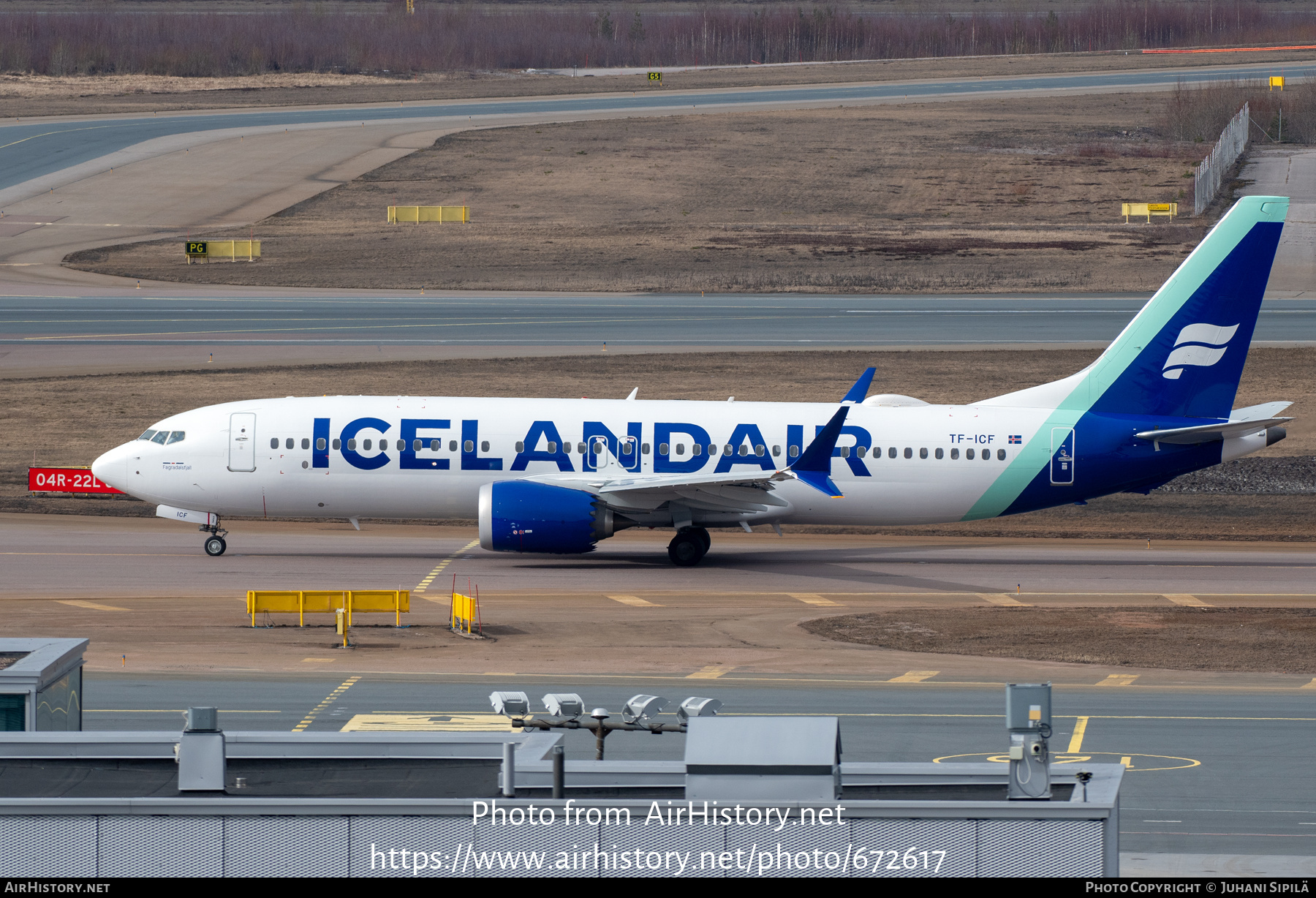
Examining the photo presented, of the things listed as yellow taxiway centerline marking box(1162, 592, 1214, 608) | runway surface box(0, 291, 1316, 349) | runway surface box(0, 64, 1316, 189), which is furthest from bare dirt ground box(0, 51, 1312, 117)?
yellow taxiway centerline marking box(1162, 592, 1214, 608)

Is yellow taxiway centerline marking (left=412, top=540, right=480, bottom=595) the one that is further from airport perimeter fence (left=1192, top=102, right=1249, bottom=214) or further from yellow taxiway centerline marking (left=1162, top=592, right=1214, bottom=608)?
airport perimeter fence (left=1192, top=102, right=1249, bottom=214)

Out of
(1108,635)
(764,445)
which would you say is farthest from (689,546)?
(1108,635)

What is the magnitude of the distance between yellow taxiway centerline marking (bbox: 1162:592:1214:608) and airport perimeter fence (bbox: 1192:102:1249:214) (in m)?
75.3

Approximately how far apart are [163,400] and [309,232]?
146 ft

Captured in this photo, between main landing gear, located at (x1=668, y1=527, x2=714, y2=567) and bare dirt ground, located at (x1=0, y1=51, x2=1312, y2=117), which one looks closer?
main landing gear, located at (x1=668, y1=527, x2=714, y2=567)

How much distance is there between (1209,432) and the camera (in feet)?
155

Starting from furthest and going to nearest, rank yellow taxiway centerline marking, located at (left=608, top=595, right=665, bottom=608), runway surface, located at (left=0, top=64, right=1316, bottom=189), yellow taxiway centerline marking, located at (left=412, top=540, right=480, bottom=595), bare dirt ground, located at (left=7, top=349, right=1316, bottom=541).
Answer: runway surface, located at (left=0, top=64, right=1316, bottom=189), bare dirt ground, located at (left=7, top=349, right=1316, bottom=541), yellow taxiway centerline marking, located at (left=412, top=540, right=480, bottom=595), yellow taxiway centerline marking, located at (left=608, top=595, right=665, bottom=608)

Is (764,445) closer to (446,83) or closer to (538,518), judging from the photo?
(538,518)

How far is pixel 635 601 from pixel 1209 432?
16939 mm

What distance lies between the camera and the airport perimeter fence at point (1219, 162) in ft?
377

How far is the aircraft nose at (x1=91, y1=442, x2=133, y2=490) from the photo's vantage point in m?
48.6

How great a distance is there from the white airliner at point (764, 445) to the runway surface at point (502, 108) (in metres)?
86.6

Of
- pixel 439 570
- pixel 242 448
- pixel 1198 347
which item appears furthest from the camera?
pixel 1198 347

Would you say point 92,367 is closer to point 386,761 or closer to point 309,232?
point 309,232
